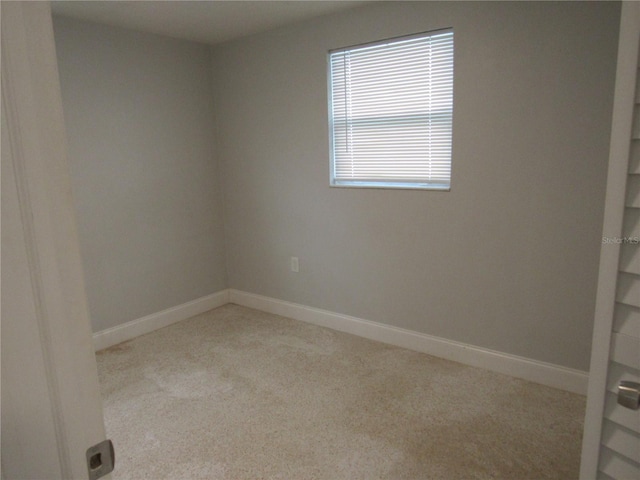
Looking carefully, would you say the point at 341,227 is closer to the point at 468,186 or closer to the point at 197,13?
the point at 468,186

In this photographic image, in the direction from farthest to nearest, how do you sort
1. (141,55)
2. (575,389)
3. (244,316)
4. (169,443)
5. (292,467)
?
(244,316), (141,55), (575,389), (169,443), (292,467)

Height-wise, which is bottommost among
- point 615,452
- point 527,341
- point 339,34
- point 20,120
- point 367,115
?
point 527,341

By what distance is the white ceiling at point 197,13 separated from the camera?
110 inches

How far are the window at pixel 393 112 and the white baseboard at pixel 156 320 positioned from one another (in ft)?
5.46

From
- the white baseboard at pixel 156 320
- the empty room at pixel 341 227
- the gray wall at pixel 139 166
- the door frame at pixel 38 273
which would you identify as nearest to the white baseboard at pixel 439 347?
the empty room at pixel 341 227

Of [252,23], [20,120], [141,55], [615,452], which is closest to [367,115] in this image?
[252,23]

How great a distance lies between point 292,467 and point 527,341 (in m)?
1.61

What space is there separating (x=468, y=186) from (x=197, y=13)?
2109 millimetres

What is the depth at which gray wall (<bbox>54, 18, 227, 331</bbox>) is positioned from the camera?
3143 millimetres

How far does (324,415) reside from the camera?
96.0 inches

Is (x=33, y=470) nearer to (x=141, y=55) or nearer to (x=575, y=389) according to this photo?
(x=575, y=389)

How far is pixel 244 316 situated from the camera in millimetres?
3965

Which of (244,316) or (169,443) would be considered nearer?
(169,443)

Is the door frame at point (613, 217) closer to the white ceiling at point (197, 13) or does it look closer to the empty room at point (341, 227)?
the empty room at point (341, 227)
